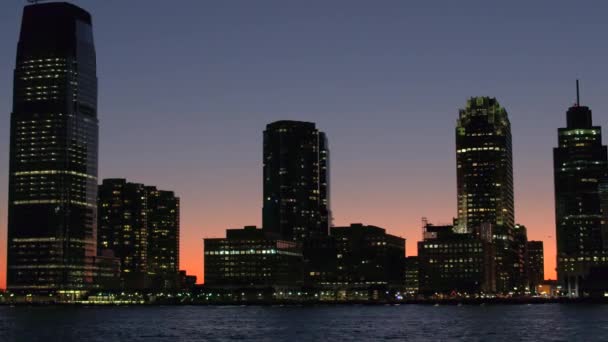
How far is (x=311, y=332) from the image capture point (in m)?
199

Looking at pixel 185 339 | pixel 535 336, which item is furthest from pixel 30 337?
pixel 535 336

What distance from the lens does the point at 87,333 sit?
196 metres

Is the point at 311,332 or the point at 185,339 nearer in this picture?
the point at 185,339

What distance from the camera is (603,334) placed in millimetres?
184375

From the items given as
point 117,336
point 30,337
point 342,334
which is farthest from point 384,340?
point 30,337

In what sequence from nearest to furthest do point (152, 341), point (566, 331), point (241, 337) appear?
point (152, 341) → point (241, 337) → point (566, 331)

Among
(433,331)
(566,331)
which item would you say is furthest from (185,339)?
(566,331)

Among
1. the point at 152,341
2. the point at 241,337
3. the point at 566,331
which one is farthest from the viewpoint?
the point at 566,331

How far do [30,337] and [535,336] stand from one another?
8688 centimetres

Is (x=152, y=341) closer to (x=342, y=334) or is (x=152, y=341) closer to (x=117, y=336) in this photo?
(x=117, y=336)

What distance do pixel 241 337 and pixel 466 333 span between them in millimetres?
40458

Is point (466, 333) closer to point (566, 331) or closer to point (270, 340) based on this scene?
point (566, 331)

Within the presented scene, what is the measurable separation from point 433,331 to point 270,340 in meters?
37.3

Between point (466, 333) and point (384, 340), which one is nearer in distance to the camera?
point (384, 340)
